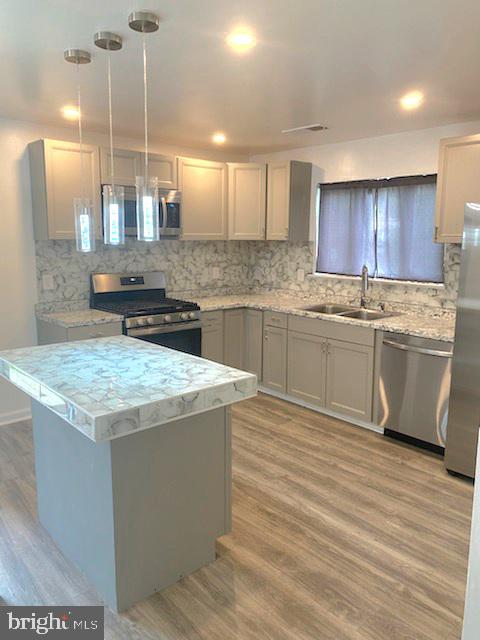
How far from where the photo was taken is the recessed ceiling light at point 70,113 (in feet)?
11.8

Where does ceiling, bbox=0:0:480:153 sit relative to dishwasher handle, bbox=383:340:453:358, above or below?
above

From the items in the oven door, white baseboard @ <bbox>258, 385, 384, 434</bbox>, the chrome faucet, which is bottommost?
white baseboard @ <bbox>258, 385, 384, 434</bbox>

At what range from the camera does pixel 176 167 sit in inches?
183

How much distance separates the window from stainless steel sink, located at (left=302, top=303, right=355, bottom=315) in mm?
341

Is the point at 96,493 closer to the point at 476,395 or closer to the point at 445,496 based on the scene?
the point at 445,496

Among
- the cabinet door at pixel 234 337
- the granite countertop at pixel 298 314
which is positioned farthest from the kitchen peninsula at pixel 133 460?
the cabinet door at pixel 234 337

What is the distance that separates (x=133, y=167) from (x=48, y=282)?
1.24 m

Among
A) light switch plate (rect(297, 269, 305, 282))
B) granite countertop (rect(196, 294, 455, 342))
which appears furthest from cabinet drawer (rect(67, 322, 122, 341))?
light switch plate (rect(297, 269, 305, 282))

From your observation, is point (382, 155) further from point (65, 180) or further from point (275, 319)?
point (65, 180)

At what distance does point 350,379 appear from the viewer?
413 cm

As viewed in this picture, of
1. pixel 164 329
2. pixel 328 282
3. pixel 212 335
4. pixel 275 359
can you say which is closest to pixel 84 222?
pixel 164 329

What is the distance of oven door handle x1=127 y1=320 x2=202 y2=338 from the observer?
4.17m

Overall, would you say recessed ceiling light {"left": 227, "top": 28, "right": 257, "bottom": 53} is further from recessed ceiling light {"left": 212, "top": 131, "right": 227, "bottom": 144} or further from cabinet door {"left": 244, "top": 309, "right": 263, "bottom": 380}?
cabinet door {"left": 244, "top": 309, "right": 263, "bottom": 380}

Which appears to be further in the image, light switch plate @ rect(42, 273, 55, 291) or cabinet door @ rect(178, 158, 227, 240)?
cabinet door @ rect(178, 158, 227, 240)
